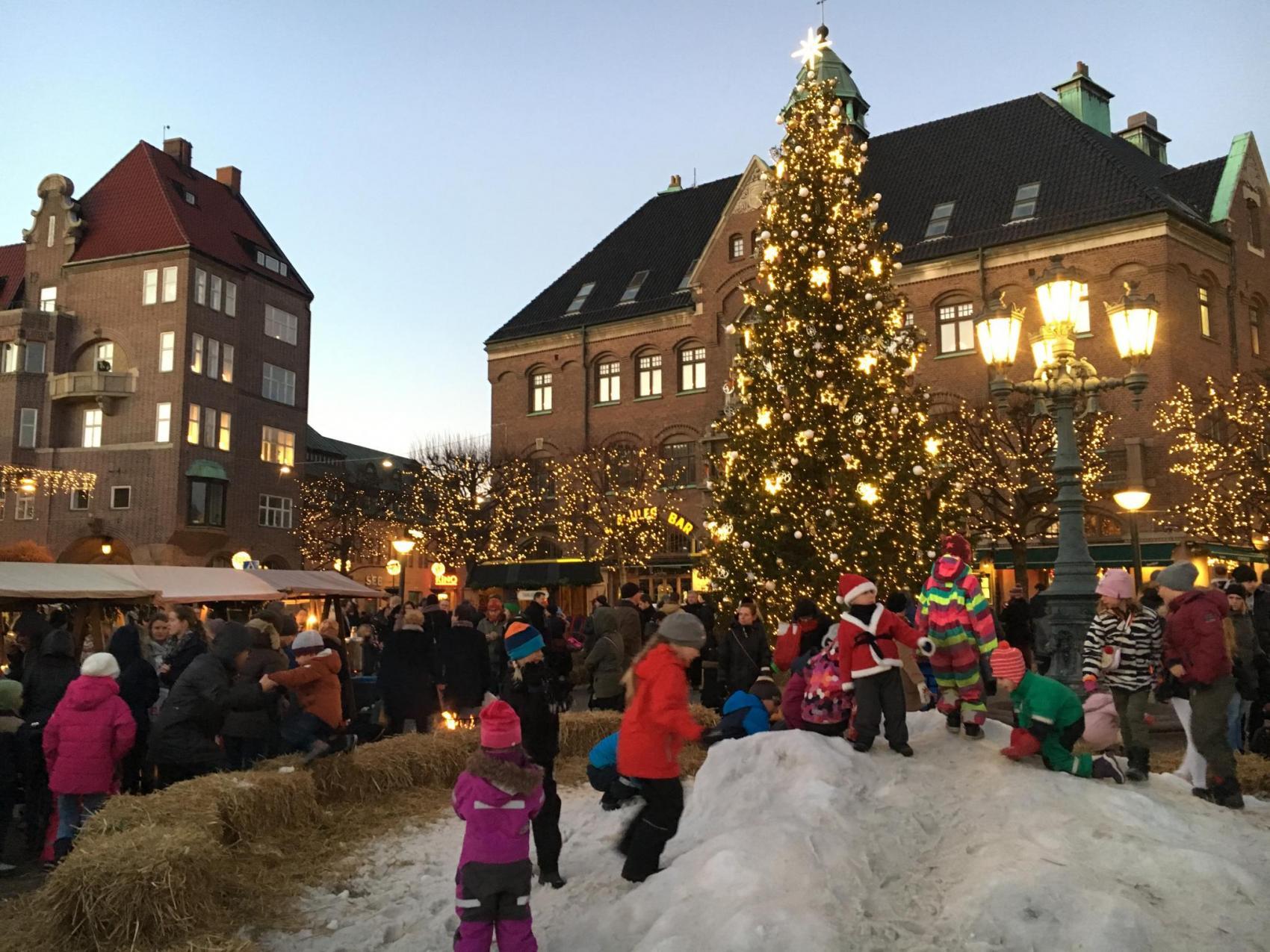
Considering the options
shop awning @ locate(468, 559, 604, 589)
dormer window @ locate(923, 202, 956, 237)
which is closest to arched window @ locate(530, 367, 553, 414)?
shop awning @ locate(468, 559, 604, 589)

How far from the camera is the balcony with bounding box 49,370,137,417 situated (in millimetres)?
46656

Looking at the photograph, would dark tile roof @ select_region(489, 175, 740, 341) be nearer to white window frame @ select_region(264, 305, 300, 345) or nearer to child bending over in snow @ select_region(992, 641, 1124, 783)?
white window frame @ select_region(264, 305, 300, 345)

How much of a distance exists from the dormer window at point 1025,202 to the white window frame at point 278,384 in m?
35.4

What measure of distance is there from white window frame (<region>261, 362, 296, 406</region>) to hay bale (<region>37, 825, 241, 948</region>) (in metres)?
47.9

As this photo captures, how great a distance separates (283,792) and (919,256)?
31934 millimetres

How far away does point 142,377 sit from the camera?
1845 inches

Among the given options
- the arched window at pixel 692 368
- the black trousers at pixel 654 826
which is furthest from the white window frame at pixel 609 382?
the black trousers at pixel 654 826

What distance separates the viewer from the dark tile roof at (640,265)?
4353 cm

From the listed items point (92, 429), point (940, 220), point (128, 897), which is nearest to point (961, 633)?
point (128, 897)

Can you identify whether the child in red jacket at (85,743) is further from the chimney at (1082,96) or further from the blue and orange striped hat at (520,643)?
the chimney at (1082,96)

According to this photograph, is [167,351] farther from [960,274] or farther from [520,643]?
[520,643]

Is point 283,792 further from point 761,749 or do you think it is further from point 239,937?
point 761,749

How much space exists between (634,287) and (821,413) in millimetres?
28159

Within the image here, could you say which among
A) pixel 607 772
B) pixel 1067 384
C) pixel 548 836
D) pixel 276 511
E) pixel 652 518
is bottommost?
pixel 548 836
